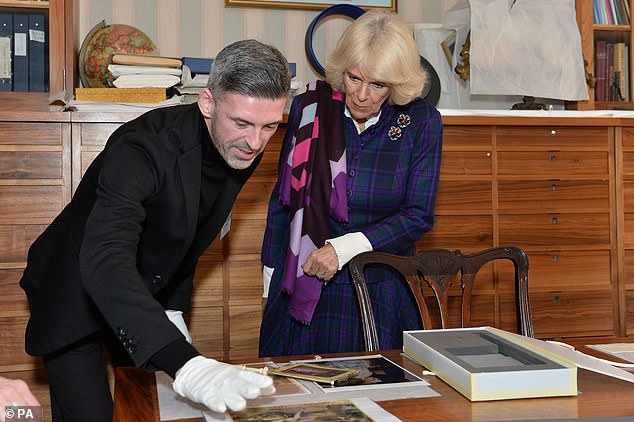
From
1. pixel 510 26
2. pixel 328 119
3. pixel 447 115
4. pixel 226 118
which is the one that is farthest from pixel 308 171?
pixel 510 26

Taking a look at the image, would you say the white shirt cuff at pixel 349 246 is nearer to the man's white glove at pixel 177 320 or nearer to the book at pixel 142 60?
the man's white glove at pixel 177 320

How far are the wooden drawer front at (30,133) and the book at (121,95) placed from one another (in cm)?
15

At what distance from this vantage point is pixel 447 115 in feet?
10.1

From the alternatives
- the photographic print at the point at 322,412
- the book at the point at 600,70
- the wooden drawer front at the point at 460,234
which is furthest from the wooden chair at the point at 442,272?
the book at the point at 600,70

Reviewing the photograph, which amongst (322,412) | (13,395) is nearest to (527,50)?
(322,412)

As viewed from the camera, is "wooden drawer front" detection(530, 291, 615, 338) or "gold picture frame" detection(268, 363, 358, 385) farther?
"wooden drawer front" detection(530, 291, 615, 338)

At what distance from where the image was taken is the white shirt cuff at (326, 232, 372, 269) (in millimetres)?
2061

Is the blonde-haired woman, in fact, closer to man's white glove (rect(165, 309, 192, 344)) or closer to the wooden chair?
the wooden chair

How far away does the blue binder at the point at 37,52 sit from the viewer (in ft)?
9.47

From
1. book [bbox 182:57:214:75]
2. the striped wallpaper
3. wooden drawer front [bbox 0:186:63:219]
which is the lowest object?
wooden drawer front [bbox 0:186:63:219]

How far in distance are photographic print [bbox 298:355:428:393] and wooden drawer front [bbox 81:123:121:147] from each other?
166 centimetres

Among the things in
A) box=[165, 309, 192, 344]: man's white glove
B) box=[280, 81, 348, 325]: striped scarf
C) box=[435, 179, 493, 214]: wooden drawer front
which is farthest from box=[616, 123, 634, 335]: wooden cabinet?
box=[165, 309, 192, 344]: man's white glove

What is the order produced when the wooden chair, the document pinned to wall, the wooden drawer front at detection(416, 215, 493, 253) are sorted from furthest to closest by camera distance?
the document pinned to wall
the wooden drawer front at detection(416, 215, 493, 253)
the wooden chair

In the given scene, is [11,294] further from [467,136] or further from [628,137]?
[628,137]
